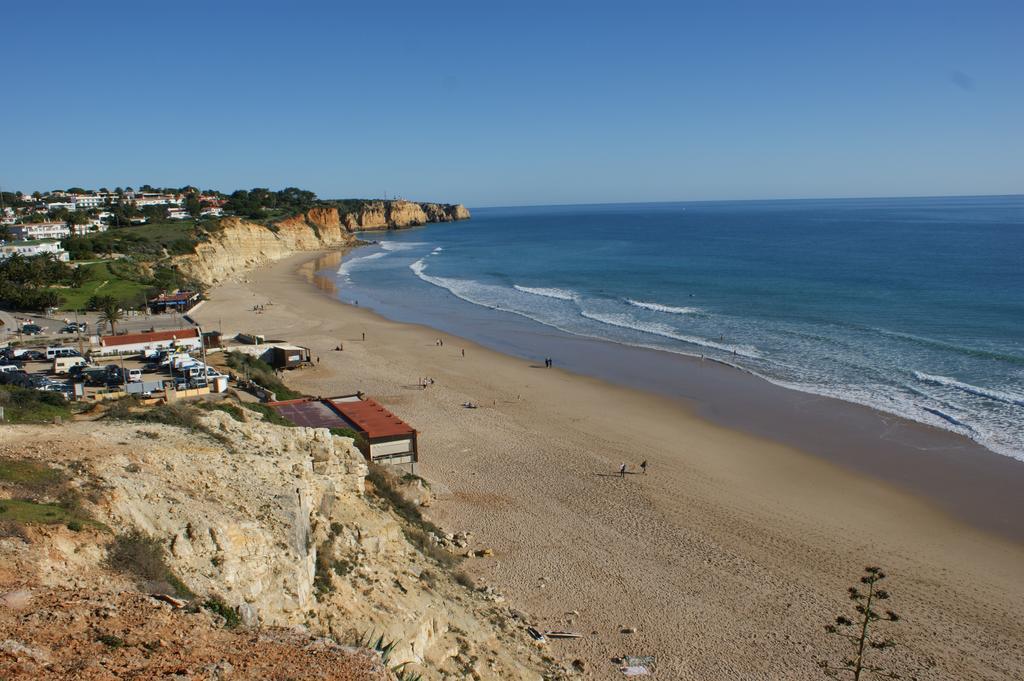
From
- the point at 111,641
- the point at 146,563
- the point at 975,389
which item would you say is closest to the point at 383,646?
the point at 146,563

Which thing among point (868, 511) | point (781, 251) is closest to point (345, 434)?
point (868, 511)

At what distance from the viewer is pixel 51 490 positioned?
996 cm

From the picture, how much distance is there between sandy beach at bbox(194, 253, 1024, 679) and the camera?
1492 cm

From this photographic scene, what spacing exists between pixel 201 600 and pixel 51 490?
3.10m

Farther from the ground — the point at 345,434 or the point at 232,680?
the point at 232,680

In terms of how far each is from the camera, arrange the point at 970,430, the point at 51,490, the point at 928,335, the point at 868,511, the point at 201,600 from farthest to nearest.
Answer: the point at 928,335
the point at 970,430
the point at 868,511
the point at 51,490
the point at 201,600

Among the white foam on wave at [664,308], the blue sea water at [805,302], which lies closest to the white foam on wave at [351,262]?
the blue sea water at [805,302]

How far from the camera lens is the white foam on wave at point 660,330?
3995cm

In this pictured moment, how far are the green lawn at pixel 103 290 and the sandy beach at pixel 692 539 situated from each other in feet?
81.7

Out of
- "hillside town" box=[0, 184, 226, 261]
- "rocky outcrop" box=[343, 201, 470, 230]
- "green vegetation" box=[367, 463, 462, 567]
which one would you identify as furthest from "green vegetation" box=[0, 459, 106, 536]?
"rocky outcrop" box=[343, 201, 470, 230]

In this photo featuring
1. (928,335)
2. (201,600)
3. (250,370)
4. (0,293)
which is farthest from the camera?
(0,293)

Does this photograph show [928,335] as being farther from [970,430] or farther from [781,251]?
[781,251]

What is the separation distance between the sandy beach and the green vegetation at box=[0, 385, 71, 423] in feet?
32.1

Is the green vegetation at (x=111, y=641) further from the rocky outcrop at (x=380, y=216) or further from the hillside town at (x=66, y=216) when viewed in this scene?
the rocky outcrop at (x=380, y=216)
